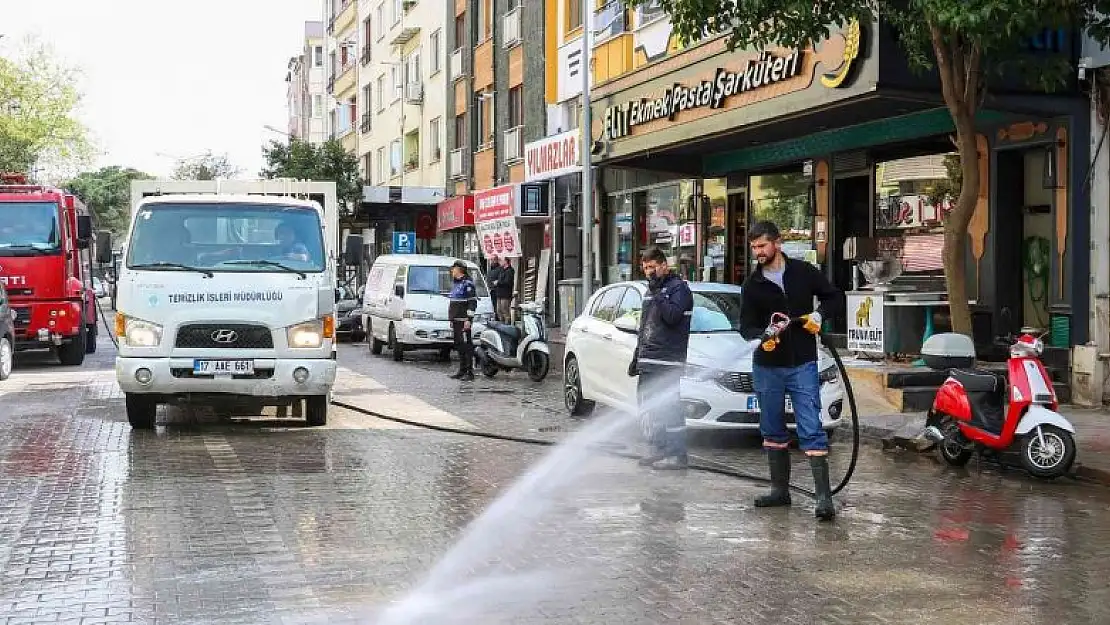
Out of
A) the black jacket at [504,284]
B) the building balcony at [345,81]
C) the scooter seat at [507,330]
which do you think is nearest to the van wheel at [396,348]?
the black jacket at [504,284]

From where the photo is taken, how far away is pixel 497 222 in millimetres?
33969

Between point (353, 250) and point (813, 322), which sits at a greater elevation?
point (353, 250)

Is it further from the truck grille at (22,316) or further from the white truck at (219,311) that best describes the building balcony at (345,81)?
the white truck at (219,311)

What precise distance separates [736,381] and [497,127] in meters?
26.7

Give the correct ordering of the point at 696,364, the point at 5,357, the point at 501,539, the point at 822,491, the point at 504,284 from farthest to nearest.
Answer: the point at 504,284, the point at 5,357, the point at 696,364, the point at 822,491, the point at 501,539

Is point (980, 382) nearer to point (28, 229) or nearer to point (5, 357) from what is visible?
point (5, 357)

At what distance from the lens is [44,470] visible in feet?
33.6

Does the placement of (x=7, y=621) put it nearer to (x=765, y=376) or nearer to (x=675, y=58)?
(x=765, y=376)

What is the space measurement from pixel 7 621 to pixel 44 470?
4885mm

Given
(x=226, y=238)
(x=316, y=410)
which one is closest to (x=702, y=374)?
(x=316, y=410)

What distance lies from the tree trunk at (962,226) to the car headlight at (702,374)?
265cm

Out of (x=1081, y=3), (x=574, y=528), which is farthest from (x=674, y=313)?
(x=1081, y=3)

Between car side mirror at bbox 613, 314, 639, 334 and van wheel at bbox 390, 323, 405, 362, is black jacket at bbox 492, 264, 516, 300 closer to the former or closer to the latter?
van wheel at bbox 390, 323, 405, 362

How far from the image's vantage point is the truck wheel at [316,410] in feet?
42.9
